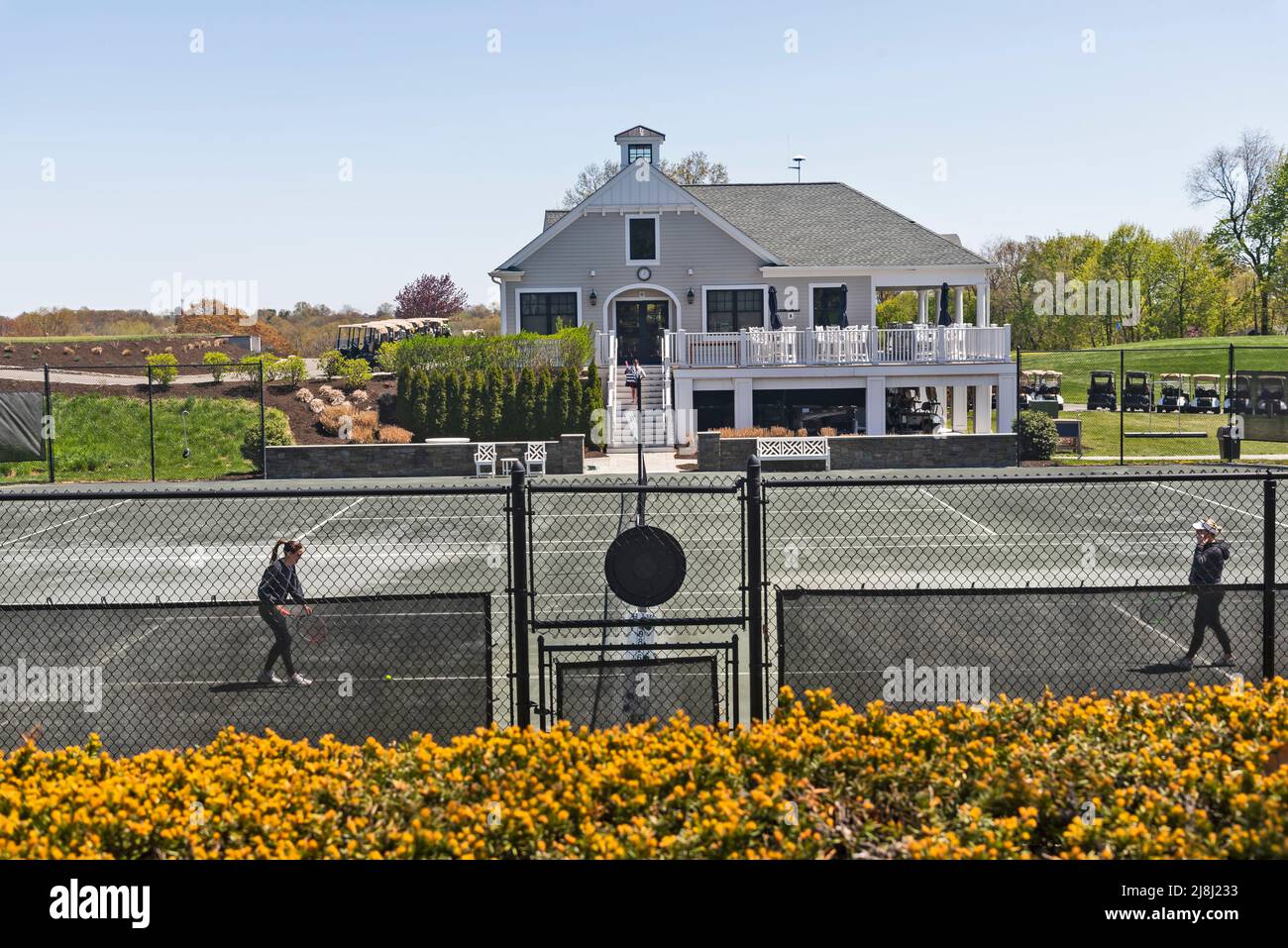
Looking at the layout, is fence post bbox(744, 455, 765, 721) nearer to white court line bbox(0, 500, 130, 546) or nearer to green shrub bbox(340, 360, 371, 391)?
white court line bbox(0, 500, 130, 546)

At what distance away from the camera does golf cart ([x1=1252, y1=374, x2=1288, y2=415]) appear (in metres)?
34.4

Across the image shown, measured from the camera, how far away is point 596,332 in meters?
42.4

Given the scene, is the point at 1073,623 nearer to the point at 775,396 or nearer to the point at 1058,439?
the point at 1058,439

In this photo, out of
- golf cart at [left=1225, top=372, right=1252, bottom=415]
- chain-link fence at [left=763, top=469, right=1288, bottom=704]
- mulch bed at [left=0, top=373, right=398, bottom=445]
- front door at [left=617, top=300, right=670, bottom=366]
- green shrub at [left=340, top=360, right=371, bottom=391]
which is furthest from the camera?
front door at [left=617, top=300, right=670, bottom=366]

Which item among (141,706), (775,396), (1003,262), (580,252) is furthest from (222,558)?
(1003,262)

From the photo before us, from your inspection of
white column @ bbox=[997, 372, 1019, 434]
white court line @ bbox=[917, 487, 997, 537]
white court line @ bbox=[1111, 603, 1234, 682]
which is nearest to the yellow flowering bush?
white court line @ bbox=[1111, 603, 1234, 682]

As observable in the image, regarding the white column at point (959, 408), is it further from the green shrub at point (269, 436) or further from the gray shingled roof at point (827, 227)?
the green shrub at point (269, 436)

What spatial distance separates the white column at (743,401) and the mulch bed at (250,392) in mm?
10698

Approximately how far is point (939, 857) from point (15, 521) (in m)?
24.3

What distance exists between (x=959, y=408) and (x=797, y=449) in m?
10.2

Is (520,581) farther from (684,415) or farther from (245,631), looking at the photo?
(684,415)

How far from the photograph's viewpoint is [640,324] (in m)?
44.8

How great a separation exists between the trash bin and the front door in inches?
756

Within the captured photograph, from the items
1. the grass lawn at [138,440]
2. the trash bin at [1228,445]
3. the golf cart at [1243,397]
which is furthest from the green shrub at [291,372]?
the golf cart at [1243,397]
